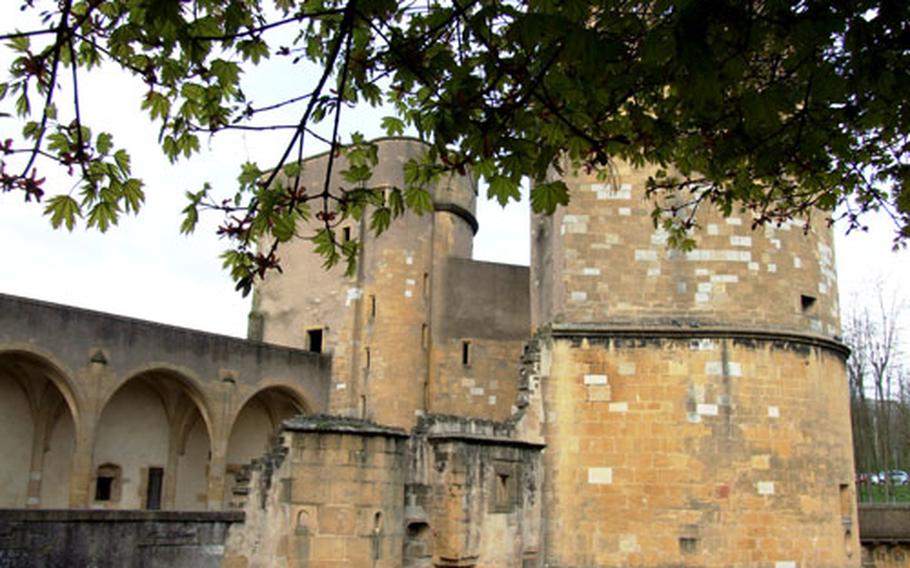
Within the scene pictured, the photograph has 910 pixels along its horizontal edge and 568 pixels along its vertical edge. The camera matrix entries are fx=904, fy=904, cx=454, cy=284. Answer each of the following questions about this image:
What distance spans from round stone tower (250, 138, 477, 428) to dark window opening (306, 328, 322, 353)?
0.03 m

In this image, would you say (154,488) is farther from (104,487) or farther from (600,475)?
(600,475)

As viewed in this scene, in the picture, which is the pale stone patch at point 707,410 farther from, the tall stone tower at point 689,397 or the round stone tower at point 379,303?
the round stone tower at point 379,303

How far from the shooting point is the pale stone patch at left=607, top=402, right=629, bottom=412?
41.9ft

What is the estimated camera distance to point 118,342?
18.5 m

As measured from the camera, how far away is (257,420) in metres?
23.5

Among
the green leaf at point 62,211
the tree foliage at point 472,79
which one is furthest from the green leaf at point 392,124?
the green leaf at point 62,211

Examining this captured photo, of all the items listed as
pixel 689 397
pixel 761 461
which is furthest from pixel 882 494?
pixel 689 397

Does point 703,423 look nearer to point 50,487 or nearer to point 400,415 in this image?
point 400,415

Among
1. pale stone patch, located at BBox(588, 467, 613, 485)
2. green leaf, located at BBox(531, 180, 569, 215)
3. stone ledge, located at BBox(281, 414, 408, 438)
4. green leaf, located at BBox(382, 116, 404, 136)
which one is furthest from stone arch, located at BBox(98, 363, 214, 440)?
green leaf, located at BBox(531, 180, 569, 215)

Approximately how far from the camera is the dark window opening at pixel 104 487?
19719mm

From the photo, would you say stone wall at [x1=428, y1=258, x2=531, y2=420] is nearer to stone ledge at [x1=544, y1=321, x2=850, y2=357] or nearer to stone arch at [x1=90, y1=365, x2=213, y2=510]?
stone arch at [x1=90, y1=365, x2=213, y2=510]

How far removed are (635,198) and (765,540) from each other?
5142 millimetres

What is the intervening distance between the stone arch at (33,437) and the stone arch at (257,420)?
3.91 metres

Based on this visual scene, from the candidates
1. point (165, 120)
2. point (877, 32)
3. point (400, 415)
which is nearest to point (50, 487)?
point (400, 415)
